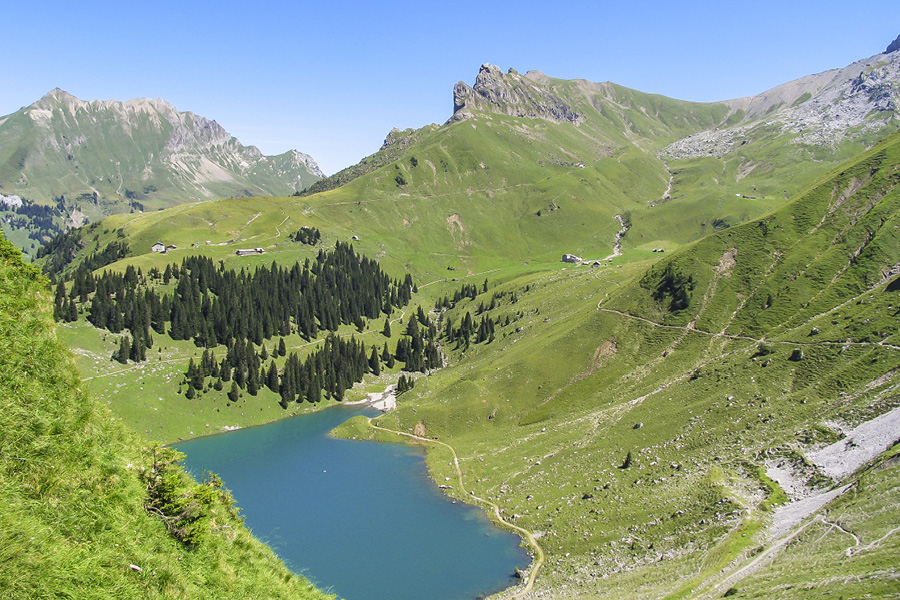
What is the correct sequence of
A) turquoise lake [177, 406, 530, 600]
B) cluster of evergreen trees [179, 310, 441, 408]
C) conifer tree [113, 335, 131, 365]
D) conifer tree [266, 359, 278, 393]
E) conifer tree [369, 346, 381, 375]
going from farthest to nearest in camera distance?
conifer tree [369, 346, 381, 375] < conifer tree [266, 359, 278, 393] < cluster of evergreen trees [179, 310, 441, 408] < conifer tree [113, 335, 131, 365] < turquoise lake [177, 406, 530, 600]

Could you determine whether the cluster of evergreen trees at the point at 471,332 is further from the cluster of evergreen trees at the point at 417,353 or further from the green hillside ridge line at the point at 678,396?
the green hillside ridge line at the point at 678,396

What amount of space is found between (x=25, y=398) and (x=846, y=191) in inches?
5636

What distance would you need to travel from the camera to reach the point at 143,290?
533 feet

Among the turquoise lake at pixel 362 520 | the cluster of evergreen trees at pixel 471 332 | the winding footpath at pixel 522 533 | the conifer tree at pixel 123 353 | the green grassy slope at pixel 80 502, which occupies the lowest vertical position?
the turquoise lake at pixel 362 520

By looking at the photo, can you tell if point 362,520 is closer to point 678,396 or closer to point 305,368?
point 678,396

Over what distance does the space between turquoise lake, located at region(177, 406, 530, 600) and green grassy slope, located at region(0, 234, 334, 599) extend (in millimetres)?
45839

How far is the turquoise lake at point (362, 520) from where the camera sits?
65875 mm

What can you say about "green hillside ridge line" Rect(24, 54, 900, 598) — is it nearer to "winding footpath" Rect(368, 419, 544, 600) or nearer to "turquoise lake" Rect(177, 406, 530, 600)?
"winding footpath" Rect(368, 419, 544, 600)

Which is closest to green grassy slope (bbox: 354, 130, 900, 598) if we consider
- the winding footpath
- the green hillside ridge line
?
the green hillside ridge line

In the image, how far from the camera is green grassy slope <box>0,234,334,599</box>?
1468 centimetres

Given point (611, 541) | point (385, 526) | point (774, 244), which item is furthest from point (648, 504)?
point (774, 244)

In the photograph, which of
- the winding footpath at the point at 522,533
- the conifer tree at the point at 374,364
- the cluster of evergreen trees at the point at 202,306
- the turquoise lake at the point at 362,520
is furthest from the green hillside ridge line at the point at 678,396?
the conifer tree at the point at 374,364

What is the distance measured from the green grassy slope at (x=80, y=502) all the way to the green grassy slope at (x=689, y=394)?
43.2 meters

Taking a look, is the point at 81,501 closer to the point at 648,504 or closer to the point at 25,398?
the point at 25,398
